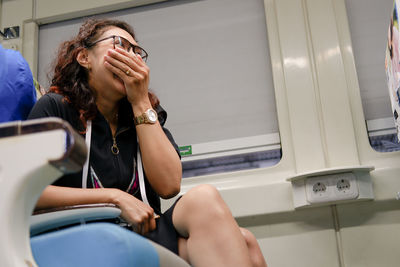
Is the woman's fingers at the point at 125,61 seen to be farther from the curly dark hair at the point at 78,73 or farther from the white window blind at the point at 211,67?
the white window blind at the point at 211,67

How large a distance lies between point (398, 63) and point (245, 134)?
0.94 meters

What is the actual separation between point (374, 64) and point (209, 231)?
59.1 inches

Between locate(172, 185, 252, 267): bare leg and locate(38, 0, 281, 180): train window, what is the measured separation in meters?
1.14

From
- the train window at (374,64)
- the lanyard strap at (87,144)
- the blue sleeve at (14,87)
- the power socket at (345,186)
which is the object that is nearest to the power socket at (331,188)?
the power socket at (345,186)

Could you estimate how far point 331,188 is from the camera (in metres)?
A: 1.88

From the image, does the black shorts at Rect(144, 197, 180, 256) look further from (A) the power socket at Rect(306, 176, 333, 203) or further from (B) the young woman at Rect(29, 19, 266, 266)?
(A) the power socket at Rect(306, 176, 333, 203)

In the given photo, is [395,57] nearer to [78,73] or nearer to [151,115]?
[151,115]

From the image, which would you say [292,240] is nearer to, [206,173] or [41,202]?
[206,173]

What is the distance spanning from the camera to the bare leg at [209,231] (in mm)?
881

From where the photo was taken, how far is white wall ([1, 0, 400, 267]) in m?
1.89

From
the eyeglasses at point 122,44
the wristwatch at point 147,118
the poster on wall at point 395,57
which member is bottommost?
the wristwatch at point 147,118

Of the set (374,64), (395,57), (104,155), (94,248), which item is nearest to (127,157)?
(104,155)

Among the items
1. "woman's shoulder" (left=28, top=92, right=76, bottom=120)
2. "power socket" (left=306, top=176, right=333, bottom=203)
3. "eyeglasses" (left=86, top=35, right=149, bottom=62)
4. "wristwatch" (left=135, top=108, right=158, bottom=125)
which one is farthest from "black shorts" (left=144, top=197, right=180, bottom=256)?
"power socket" (left=306, top=176, right=333, bottom=203)

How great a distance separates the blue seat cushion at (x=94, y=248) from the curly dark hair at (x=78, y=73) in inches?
25.8
